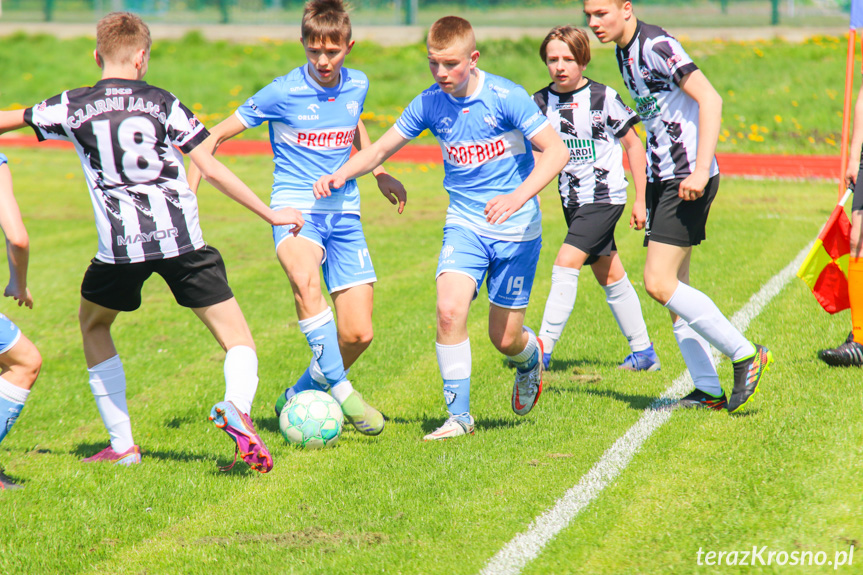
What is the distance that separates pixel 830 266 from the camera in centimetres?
593

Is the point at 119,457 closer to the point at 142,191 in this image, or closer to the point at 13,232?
the point at 13,232

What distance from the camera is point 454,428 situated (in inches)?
194

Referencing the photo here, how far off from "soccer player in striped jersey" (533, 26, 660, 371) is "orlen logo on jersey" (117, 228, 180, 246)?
113 inches

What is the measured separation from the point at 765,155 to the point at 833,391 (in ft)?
42.8

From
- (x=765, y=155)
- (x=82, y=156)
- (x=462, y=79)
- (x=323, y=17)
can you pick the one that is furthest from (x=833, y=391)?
(x=765, y=155)

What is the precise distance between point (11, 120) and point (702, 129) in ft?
11.7

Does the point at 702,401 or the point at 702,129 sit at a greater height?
the point at 702,129

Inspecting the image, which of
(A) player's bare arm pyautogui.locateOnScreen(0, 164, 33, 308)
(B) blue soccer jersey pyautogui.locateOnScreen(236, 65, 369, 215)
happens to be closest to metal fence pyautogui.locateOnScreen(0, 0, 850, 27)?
(B) blue soccer jersey pyautogui.locateOnScreen(236, 65, 369, 215)

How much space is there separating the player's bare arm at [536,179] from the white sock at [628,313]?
1.80m

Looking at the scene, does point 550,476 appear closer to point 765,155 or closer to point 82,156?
point 82,156

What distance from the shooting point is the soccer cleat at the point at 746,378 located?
4875mm

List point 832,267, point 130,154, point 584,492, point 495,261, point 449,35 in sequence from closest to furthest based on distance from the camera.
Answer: point 584,492, point 130,154, point 449,35, point 495,261, point 832,267

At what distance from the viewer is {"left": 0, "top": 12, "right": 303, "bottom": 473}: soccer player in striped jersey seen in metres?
4.21

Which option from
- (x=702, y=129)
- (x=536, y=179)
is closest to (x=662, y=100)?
(x=702, y=129)
